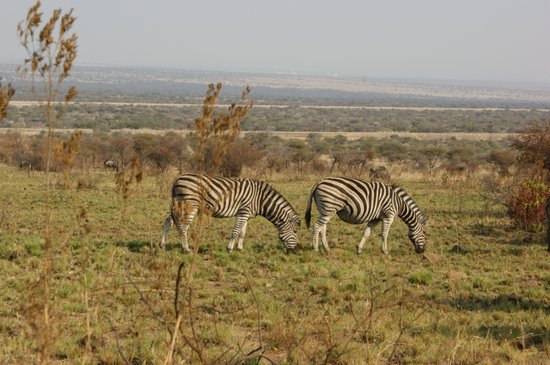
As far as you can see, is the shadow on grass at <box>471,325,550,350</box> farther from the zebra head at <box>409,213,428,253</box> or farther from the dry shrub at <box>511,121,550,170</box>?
the dry shrub at <box>511,121,550,170</box>

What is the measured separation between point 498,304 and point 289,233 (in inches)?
190

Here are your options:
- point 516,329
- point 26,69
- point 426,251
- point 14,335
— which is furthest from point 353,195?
point 26,69

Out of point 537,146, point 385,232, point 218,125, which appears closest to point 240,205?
point 385,232

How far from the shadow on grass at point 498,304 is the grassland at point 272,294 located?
0.03m

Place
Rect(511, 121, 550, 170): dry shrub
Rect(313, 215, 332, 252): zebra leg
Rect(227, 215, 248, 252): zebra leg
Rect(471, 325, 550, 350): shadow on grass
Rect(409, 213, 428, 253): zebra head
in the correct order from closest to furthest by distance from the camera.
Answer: Rect(471, 325, 550, 350): shadow on grass < Rect(227, 215, 248, 252): zebra leg < Rect(313, 215, 332, 252): zebra leg < Rect(409, 213, 428, 253): zebra head < Rect(511, 121, 550, 170): dry shrub

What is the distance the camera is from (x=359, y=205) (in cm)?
1386

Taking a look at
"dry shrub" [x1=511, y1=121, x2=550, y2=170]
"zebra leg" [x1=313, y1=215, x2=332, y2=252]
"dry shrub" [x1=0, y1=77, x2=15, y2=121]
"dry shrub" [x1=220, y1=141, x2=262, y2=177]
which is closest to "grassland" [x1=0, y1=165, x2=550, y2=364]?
"zebra leg" [x1=313, y1=215, x2=332, y2=252]

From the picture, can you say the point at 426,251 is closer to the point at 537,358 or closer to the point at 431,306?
the point at 431,306

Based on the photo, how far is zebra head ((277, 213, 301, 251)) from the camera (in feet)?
44.8

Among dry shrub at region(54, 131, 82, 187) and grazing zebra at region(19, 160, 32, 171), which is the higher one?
dry shrub at region(54, 131, 82, 187)

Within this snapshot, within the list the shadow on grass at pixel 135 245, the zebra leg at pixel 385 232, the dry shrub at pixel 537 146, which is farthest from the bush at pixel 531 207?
the shadow on grass at pixel 135 245

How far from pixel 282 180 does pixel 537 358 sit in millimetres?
21252

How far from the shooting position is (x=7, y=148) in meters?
35.2

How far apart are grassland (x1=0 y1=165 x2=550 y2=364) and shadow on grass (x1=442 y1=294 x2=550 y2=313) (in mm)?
30
